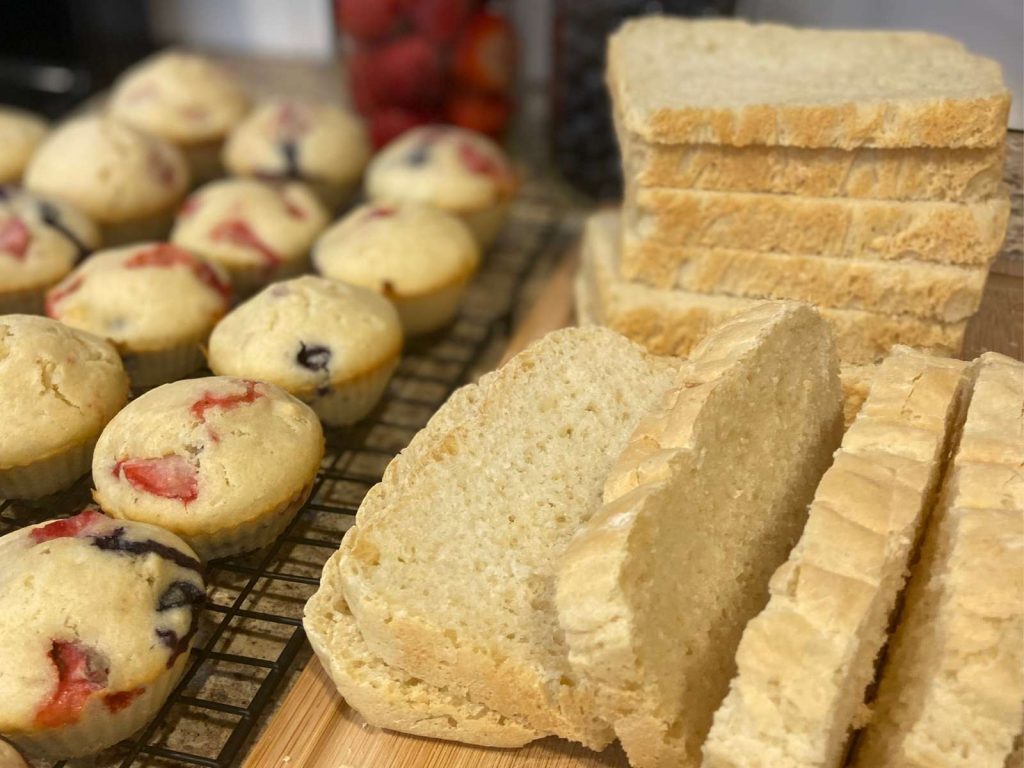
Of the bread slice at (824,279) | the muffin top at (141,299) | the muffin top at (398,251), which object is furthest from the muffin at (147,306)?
the bread slice at (824,279)

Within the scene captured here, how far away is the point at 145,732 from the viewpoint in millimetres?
1645

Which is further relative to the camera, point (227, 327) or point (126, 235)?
point (126, 235)

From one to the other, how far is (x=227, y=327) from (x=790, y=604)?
157cm

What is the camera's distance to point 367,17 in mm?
3227

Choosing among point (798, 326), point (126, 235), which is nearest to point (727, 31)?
point (798, 326)

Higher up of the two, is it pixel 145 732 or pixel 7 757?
pixel 7 757

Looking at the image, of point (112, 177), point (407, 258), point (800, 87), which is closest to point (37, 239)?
point (112, 177)

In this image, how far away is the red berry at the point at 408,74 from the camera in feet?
10.9

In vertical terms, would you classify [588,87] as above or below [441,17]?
below

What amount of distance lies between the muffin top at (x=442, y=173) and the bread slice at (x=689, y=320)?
0.55 meters

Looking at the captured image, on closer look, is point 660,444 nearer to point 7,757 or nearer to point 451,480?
point 451,480

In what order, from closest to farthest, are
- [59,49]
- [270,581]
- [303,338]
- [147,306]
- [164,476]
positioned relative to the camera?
[164,476] → [270,581] → [303,338] → [147,306] → [59,49]

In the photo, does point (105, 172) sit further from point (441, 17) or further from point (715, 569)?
point (715, 569)

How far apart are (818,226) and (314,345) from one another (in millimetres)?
1228
